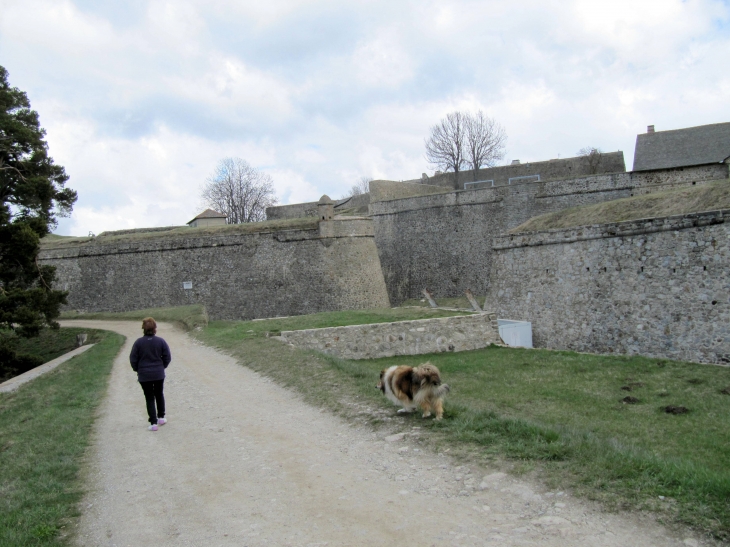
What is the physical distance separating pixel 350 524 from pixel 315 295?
22891 millimetres

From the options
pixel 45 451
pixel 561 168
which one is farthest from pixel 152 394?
pixel 561 168

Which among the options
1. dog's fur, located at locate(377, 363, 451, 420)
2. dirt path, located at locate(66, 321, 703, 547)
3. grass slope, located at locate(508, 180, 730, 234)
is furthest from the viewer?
grass slope, located at locate(508, 180, 730, 234)

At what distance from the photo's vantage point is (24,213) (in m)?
16.4

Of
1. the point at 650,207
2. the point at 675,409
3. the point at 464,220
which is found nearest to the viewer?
the point at 675,409

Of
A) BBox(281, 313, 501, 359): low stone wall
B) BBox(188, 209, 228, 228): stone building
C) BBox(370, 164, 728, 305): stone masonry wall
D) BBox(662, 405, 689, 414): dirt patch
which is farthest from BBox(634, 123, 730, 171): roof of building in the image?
BBox(188, 209, 228, 228): stone building

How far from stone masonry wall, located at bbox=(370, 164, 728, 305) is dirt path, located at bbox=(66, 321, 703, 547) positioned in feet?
66.6

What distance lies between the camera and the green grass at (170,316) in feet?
65.5

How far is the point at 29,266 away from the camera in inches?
630

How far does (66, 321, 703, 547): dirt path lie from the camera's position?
11.7ft

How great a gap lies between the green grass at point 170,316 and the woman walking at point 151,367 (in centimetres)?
1222

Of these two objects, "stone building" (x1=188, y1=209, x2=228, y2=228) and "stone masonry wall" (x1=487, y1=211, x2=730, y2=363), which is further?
"stone building" (x1=188, y1=209, x2=228, y2=228)

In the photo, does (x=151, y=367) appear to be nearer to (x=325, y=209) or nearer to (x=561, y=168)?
(x=325, y=209)

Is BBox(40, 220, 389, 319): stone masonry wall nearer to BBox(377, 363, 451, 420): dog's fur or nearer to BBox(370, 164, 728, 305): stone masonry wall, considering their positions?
BBox(370, 164, 728, 305): stone masonry wall

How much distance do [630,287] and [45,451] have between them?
1337 centimetres
